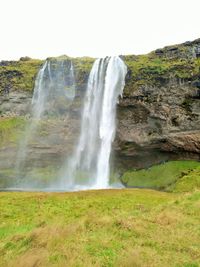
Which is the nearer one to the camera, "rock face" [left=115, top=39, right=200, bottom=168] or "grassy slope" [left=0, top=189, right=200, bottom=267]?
"grassy slope" [left=0, top=189, right=200, bottom=267]

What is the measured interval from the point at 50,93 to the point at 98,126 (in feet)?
69.1

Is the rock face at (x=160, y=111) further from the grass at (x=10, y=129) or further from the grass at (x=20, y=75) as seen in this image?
the grass at (x=20, y=75)

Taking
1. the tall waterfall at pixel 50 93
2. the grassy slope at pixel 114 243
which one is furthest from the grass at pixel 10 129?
the grassy slope at pixel 114 243

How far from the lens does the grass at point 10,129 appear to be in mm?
96562

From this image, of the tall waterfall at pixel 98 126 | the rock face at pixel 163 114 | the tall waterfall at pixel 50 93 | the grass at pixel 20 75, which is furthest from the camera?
the grass at pixel 20 75

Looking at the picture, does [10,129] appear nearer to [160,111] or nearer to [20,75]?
[20,75]

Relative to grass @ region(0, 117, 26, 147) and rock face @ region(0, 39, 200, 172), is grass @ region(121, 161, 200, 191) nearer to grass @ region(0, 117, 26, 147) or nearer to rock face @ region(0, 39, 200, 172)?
rock face @ region(0, 39, 200, 172)

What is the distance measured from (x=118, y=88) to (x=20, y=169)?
28900mm

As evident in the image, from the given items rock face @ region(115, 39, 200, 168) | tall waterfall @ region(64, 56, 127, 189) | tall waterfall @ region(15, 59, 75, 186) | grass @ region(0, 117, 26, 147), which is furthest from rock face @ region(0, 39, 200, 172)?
grass @ region(0, 117, 26, 147)

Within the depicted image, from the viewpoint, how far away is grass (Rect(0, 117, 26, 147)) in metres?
96.6

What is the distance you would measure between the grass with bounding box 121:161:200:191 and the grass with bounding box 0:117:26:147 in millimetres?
31063

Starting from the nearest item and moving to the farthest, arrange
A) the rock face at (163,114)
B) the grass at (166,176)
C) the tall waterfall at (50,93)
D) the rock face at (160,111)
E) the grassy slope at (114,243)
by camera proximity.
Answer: the grassy slope at (114,243) < the grass at (166,176) < the rock face at (163,114) < the rock face at (160,111) < the tall waterfall at (50,93)

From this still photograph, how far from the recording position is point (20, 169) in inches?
3556

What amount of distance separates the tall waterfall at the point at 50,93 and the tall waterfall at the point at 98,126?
8.64m
